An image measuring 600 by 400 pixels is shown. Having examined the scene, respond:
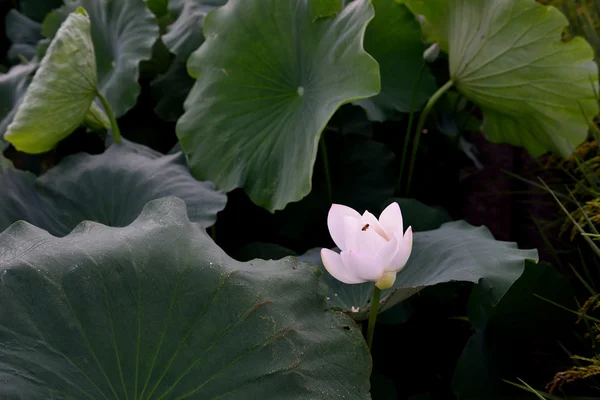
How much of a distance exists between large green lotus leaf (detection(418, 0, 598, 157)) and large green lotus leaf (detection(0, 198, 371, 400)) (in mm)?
724

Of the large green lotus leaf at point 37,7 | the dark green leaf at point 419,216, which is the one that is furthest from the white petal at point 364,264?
the large green lotus leaf at point 37,7

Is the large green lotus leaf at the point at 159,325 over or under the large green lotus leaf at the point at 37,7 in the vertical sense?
over

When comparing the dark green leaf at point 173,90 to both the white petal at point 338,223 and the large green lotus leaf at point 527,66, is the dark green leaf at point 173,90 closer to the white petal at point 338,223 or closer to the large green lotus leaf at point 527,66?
the large green lotus leaf at point 527,66

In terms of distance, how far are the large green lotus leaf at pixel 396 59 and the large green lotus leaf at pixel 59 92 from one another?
0.61 metres

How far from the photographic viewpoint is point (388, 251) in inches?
28.5

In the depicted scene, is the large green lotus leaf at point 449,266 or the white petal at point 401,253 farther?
the large green lotus leaf at point 449,266

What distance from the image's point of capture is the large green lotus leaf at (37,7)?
7.95 feet

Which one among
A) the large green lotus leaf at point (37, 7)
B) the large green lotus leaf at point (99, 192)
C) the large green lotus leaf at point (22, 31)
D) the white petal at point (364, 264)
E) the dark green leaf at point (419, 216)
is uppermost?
the white petal at point (364, 264)

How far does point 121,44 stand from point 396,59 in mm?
731

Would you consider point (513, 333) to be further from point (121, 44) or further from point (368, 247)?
point (121, 44)

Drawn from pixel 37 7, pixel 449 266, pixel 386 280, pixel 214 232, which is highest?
pixel 386 280

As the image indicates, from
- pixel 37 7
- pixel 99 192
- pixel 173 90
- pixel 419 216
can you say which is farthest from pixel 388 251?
pixel 37 7

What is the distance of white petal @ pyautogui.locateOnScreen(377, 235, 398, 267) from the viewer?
2.36ft

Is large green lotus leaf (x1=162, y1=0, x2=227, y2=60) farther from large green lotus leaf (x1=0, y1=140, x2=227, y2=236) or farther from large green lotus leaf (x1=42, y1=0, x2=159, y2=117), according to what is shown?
large green lotus leaf (x1=0, y1=140, x2=227, y2=236)
